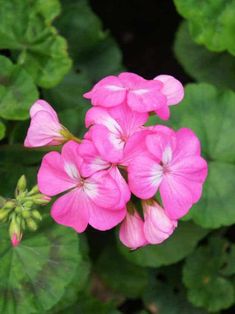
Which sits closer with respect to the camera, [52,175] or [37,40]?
[52,175]

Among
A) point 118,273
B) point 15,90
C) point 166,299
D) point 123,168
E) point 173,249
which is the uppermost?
point 123,168

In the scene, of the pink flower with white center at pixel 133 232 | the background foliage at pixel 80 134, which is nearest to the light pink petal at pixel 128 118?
the pink flower with white center at pixel 133 232

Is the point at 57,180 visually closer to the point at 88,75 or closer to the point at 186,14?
the point at 186,14

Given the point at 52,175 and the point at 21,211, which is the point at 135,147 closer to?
the point at 52,175

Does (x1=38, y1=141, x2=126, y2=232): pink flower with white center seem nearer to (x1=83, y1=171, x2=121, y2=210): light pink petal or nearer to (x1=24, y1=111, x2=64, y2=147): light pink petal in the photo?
(x1=83, y1=171, x2=121, y2=210): light pink petal

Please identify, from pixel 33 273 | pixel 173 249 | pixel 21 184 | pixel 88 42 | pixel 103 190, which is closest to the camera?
pixel 103 190

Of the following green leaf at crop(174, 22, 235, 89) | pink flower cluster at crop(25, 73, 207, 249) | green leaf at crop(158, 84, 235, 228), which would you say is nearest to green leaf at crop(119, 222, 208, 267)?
green leaf at crop(158, 84, 235, 228)

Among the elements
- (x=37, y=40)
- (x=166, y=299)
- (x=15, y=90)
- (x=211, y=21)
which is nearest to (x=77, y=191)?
(x=15, y=90)
